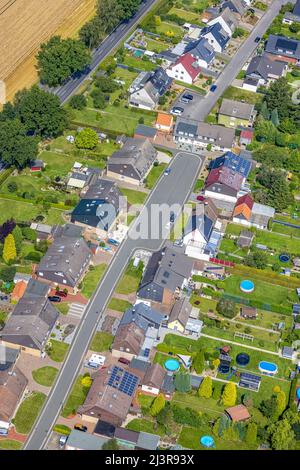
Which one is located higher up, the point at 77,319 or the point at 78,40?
the point at 78,40

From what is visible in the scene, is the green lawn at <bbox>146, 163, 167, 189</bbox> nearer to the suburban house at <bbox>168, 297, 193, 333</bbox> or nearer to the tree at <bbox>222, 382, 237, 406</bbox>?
the suburban house at <bbox>168, 297, 193, 333</bbox>

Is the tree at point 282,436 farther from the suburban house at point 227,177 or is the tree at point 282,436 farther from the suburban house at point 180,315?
the suburban house at point 227,177

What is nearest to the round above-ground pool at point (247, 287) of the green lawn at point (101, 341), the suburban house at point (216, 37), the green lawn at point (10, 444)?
the green lawn at point (101, 341)

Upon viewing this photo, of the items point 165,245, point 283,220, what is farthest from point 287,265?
point 165,245

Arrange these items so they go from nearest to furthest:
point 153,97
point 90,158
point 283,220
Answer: point 283,220, point 90,158, point 153,97

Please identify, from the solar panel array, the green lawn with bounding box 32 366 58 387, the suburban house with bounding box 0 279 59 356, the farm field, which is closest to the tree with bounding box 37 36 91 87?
the farm field

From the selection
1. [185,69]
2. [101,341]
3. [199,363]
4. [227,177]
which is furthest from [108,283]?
[185,69]

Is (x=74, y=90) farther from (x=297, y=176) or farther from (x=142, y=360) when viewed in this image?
(x=142, y=360)
